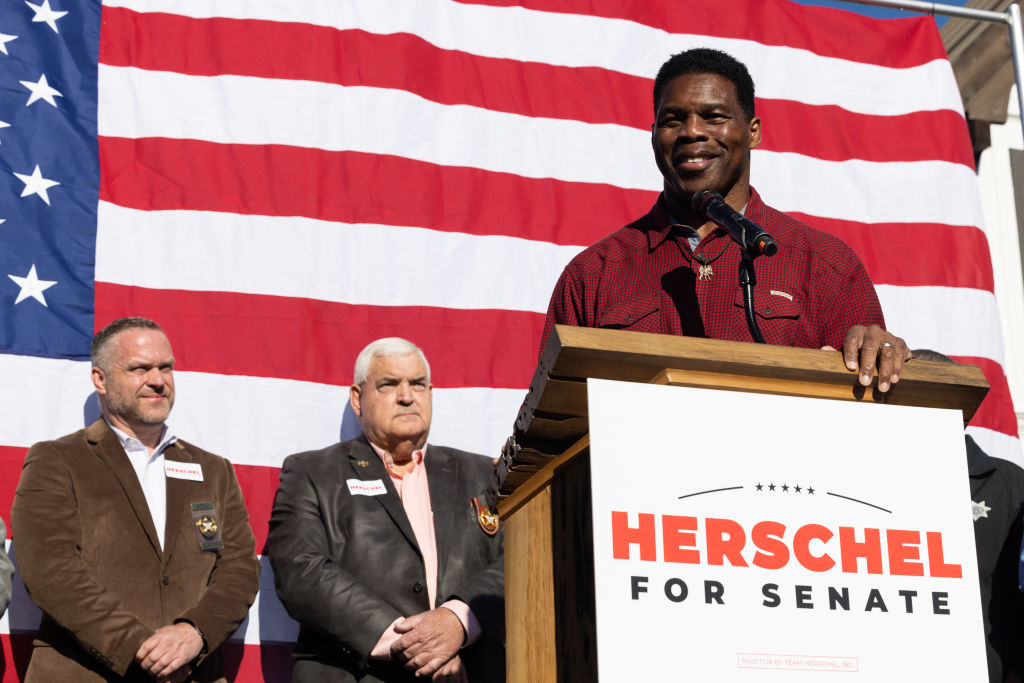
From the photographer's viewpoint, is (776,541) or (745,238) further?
(745,238)

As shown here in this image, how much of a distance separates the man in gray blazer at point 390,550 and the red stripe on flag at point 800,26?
7.54 ft

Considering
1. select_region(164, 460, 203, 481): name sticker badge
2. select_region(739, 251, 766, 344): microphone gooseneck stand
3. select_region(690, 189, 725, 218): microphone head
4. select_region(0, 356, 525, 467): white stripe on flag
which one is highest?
select_region(0, 356, 525, 467): white stripe on flag

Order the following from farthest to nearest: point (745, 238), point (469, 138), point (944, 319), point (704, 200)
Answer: point (944, 319) < point (469, 138) < point (704, 200) < point (745, 238)

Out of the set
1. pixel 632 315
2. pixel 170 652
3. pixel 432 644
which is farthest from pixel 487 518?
pixel 170 652

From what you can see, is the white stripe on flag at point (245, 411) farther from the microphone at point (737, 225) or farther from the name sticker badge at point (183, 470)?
the microphone at point (737, 225)

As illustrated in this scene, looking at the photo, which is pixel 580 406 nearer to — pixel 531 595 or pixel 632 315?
pixel 531 595

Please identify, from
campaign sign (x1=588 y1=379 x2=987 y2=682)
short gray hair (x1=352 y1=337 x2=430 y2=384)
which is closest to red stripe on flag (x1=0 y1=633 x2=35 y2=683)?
short gray hair (x1=352 y1=337 x2=430 y2=384)

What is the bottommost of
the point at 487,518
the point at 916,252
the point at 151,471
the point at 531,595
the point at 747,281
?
the point at 531,595

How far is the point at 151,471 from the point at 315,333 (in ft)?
3.03

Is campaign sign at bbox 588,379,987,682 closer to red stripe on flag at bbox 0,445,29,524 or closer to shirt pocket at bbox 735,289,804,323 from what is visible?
shirt pocket at bbox 735,289,804,323

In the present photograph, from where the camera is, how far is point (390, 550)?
153 inches

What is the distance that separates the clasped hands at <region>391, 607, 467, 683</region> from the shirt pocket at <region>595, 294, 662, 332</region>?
1.64 meters

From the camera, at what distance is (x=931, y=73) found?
234 inches

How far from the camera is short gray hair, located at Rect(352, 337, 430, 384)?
4387mm
